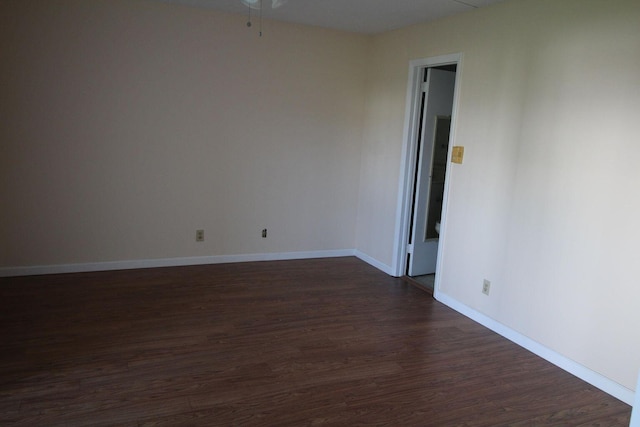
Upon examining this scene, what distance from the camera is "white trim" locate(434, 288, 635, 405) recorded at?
272 centimetres

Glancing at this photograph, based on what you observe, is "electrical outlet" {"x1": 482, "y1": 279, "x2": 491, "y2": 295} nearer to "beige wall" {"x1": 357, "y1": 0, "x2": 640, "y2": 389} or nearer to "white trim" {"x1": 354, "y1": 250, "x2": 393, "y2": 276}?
"beige wall" {"x1": 357, "y1": 0, "x2": 640, "y2": 389}

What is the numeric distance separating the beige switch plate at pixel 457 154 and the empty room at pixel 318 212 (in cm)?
2

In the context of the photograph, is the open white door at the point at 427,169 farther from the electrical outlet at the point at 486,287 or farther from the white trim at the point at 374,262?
the electrical outlet at the point at 486,287

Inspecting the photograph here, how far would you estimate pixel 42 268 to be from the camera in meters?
4.18

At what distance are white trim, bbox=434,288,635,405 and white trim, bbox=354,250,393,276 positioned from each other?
863 millimetres

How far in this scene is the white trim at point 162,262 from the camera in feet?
13.6

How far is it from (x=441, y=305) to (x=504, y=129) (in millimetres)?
1582

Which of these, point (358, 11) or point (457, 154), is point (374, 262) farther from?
point (358, 11)

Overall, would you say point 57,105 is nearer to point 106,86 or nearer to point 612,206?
point 106,86

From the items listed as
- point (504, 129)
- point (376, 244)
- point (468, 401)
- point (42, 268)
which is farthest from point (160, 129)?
point (468, 401)

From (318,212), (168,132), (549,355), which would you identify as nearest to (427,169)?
(318,212)

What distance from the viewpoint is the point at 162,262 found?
462 cm

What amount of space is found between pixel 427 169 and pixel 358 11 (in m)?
1.61

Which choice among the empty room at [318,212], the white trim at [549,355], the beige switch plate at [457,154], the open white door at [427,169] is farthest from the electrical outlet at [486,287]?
the open white door at [427,169]
